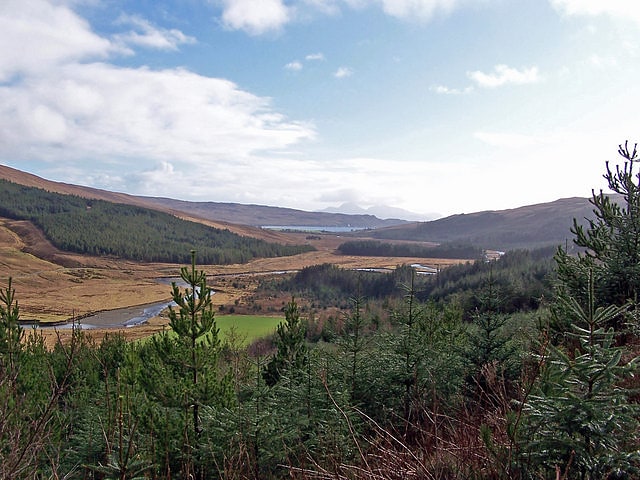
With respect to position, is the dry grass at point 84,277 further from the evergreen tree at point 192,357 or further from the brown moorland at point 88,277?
the evergreen tree at point 192,357

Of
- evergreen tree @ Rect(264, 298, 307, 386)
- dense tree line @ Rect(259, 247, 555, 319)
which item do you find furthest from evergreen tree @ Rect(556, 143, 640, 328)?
dense tree line @ Rect(259, 247, 555, 319)

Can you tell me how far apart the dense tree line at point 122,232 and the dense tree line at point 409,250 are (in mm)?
22878

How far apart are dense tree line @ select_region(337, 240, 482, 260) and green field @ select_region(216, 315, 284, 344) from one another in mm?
95011

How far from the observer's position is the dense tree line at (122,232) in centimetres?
12538

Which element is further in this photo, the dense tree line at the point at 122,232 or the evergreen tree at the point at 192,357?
the dense tree line at the point at 122,232

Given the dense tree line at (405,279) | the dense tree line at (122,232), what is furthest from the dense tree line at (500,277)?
the dense tree line at (122,232)

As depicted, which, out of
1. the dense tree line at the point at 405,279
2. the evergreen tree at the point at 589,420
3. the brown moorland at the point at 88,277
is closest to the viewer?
the evergreen tree at the point at 589,420

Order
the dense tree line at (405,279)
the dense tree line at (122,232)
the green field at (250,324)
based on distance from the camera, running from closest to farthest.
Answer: the green field at (250,324) < the dense tree line at (405,279) < the dense tree line at (122,232)

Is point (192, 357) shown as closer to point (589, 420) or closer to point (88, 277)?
point (589, 420)

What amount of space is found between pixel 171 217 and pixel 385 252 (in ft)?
285

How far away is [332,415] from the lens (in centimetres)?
661

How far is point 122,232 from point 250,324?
95115 mm

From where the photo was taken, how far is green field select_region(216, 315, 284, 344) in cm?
5309

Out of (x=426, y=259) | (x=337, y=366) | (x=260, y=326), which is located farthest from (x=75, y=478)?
(x=426, y=259)
